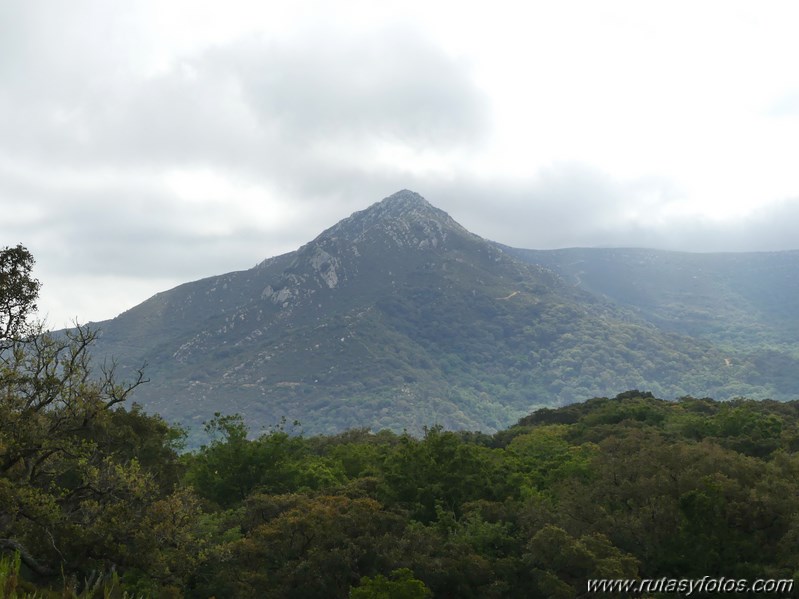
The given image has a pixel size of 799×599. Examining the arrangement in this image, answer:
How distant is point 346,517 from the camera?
3155 cm

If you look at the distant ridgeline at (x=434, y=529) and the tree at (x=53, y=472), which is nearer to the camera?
the tree at (x=53, y=472)

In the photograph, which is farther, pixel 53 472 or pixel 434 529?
pixel 434 529

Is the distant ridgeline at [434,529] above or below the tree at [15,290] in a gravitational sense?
below

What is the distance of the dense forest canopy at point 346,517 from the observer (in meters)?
22.2

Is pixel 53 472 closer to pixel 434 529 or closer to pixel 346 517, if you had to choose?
pixel 346 517

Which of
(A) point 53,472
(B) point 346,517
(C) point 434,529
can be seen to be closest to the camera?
(A) point 53,472

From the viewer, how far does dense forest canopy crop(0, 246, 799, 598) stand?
22156mm

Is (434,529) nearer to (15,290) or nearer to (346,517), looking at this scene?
(346,517)

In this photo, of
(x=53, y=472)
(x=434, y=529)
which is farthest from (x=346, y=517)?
(x=53, y=472)

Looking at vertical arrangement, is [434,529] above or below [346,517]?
below

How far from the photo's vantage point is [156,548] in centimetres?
2225

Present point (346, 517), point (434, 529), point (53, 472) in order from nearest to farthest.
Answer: point (53, 472) → point (346, 517) → point (434, 529)

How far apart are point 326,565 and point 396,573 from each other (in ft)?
14.1

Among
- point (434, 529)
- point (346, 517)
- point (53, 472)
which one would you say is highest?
point (53, 472)
